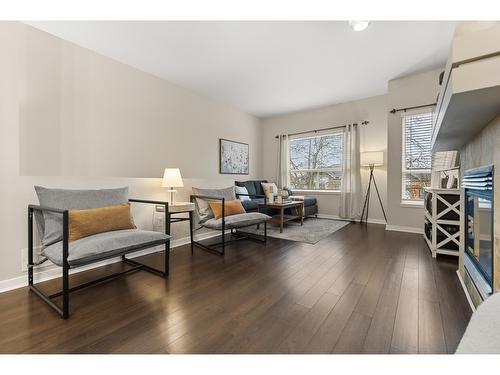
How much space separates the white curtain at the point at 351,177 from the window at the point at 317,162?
0.24m

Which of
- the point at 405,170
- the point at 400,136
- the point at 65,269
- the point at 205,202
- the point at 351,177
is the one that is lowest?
the point at 65,269

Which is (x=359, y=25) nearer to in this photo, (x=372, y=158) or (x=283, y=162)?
(x=372, y=158)

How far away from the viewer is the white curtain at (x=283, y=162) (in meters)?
5.47

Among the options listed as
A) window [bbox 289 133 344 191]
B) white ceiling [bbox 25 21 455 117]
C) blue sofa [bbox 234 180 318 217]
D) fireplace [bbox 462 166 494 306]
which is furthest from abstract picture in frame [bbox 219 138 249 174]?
fireplace [bbox 462 166 494 306]

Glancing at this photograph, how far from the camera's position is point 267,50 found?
263cm

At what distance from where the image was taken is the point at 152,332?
1.24 metres

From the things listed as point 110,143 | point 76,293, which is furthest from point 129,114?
point 76,293

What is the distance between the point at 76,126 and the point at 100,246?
1517 mm

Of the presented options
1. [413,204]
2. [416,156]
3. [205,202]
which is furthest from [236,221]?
[416,156]

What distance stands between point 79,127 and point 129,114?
1.93ft

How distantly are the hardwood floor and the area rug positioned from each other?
34.6 inches

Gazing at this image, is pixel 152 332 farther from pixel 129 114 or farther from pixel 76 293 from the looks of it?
pixel 129 114

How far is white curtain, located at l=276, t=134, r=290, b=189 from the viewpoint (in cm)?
547
